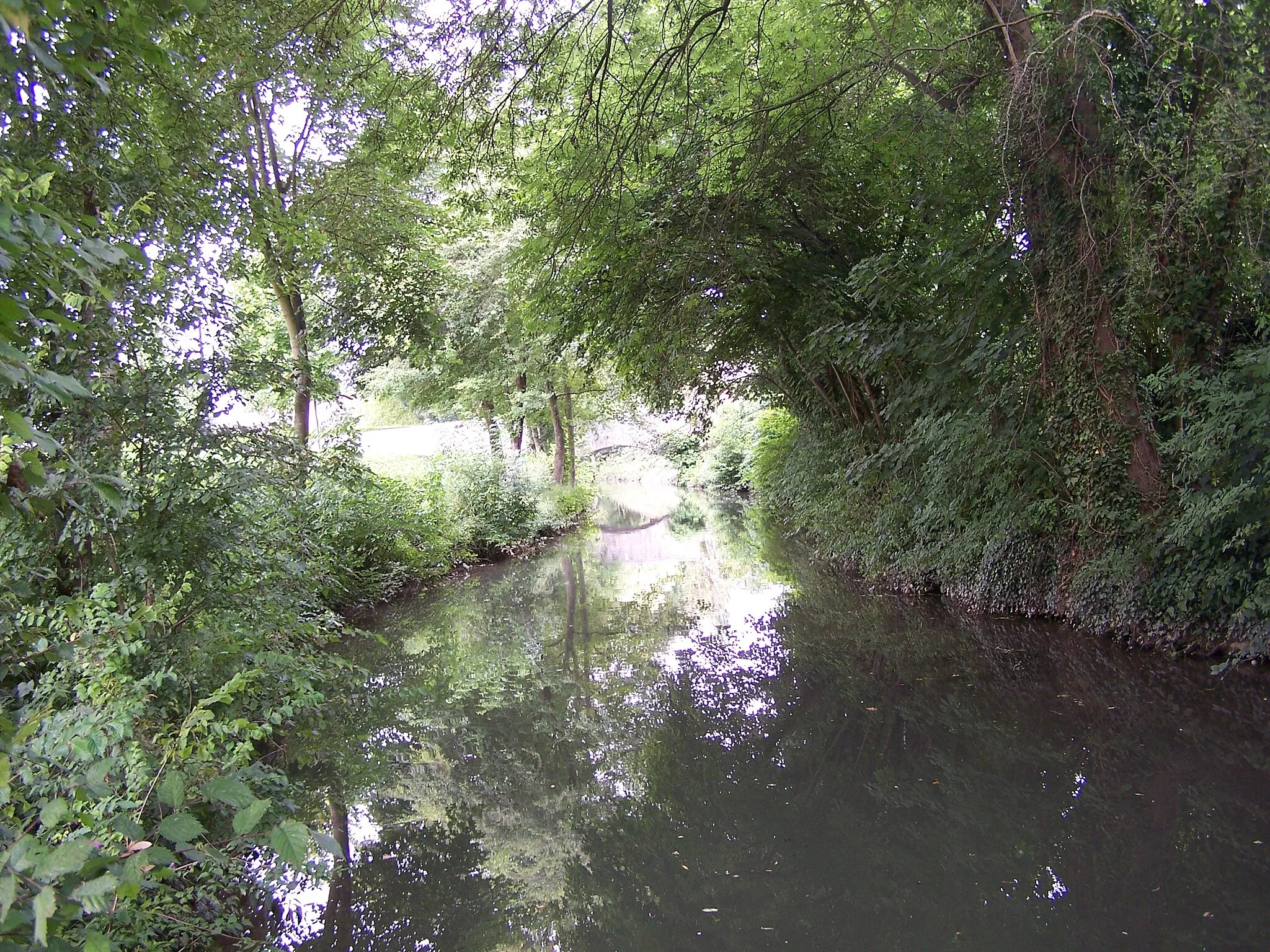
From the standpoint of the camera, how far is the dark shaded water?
3756 millimetres

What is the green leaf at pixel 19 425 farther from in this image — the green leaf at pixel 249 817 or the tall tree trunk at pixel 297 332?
the tall tree trunk at pixel 297 332

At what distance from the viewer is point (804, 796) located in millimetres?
5031

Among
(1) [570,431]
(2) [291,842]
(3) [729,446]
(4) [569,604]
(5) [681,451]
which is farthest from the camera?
(5) [681,451]

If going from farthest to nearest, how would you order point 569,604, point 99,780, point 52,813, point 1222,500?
point 569,604 → point 1222,500 → point 99,780 → point 52,813

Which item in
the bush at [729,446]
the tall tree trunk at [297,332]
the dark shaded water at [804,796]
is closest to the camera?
the dark shaded water at [804,796]

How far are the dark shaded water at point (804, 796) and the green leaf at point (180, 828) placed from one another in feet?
8.50

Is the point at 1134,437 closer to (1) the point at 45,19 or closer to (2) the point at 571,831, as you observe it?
(2) the point at 571,831

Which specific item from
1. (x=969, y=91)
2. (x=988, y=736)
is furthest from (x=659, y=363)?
(x=988, y=736)

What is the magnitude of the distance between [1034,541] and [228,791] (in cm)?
794

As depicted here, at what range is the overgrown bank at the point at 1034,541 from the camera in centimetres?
594

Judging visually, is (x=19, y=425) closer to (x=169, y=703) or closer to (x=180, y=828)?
(x=180, y=828)

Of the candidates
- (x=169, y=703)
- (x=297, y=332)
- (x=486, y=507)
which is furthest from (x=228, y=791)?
(x=486, y=507)

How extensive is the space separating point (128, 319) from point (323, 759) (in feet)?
9.87

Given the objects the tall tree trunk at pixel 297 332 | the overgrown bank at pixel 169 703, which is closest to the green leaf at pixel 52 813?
the overgrown bank at pixel 169 703
